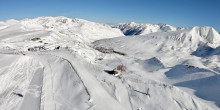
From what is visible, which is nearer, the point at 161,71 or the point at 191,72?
the point at 191,72

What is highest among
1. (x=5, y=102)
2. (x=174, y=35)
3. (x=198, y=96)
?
(x=174, y=35)

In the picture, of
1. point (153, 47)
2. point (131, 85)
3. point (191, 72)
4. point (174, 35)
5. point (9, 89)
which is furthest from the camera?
point (174, 35)

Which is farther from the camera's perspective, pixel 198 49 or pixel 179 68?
pixel 198 49

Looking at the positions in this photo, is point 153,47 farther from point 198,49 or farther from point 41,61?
point 41,61

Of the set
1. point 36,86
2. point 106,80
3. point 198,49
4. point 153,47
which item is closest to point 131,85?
point 106,80

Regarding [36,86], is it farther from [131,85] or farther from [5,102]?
[131,85]

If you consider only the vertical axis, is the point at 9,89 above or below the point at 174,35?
below

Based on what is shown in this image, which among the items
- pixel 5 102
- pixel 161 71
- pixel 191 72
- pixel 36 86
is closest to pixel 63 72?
pixel 36 86

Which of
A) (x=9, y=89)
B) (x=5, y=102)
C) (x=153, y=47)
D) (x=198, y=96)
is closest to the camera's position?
(x=5, y=102)

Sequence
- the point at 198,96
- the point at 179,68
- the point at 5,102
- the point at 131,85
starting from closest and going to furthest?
1. the point at 5,102
2. the point at 131,85
3. the point at 198,96
4. the point at 179,68
